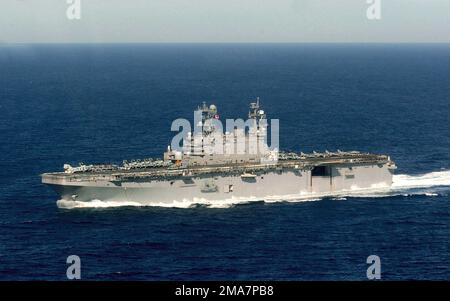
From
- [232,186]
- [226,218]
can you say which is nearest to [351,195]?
[232,186]

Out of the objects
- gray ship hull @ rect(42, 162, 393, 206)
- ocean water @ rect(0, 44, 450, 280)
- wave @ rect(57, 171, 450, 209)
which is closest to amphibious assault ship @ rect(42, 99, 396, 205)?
gray ship hull @ rect(42, 162, 393, 206)

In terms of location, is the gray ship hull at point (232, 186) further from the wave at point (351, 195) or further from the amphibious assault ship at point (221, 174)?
the wave at point (351, 195)

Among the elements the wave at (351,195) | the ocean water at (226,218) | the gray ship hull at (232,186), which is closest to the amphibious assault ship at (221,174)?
the gray ship hull at (232,186)

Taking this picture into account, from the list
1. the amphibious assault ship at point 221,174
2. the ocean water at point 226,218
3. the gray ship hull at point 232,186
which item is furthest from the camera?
the amphibious assault ship at point 221,174

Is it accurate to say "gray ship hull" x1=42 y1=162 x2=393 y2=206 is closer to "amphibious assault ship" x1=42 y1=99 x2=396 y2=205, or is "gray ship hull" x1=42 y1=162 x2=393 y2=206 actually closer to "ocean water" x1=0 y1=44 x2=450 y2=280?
"amphibious assault ship" x1=42 y1=99 x2=396 y2=205

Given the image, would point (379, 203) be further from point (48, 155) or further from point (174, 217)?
point (48, 155)

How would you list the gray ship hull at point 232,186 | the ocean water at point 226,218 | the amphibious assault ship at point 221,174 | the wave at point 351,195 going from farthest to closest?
the wave at point 351,195
the amphibious assault ship at point 221,174
the gray ship hull at point 232,186
the ocean water at point 226,218
